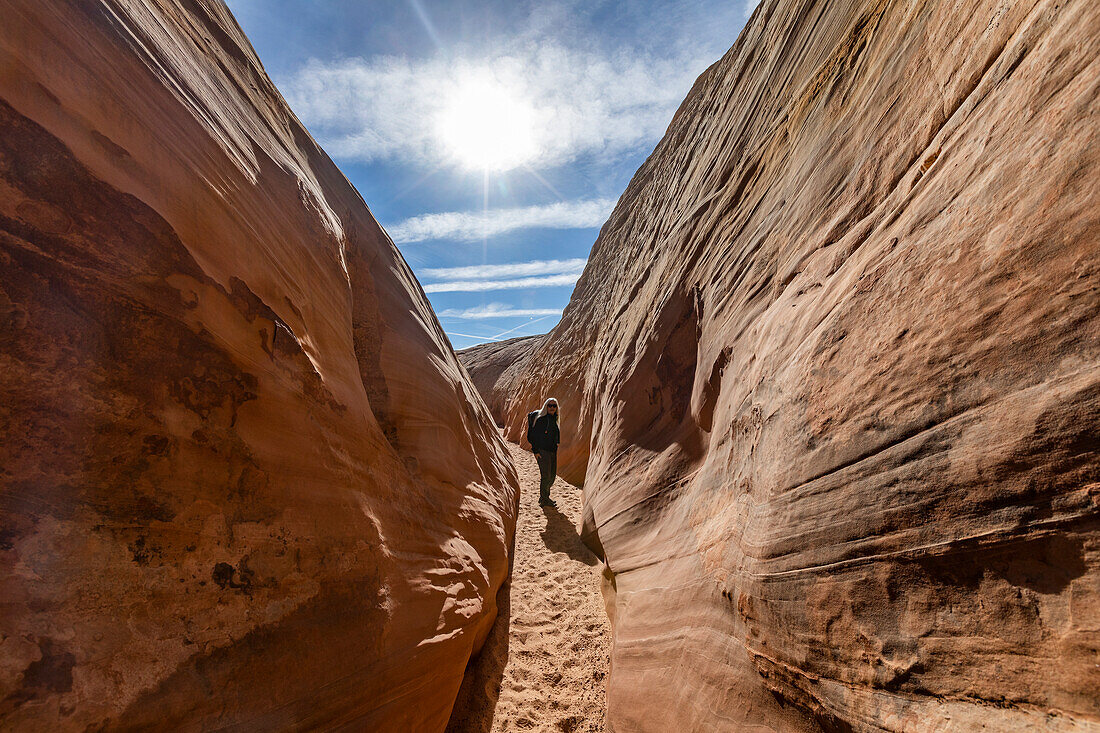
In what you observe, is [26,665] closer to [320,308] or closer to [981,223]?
[320,308]

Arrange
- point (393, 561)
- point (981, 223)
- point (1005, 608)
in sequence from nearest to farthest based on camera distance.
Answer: point (1005, 608) → point (981, 223) → point (393, 561)

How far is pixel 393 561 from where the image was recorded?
7.82ft

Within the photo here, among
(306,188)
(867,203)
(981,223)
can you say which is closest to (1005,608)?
(981,223)

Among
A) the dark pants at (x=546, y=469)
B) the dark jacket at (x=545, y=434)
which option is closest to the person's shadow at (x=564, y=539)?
the dark pants at (x=546, y=469)

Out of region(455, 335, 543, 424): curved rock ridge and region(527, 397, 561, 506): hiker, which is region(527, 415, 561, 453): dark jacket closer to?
region(527, 397, 561, 506): hiker

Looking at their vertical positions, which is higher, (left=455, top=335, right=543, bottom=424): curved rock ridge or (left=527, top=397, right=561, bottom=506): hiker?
(left=455, top=335, right=543, bottom=424): curved rock ridge

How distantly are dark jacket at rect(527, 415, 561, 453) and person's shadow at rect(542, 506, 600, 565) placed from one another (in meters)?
1.07

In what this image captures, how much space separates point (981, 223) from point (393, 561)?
9.90 ft

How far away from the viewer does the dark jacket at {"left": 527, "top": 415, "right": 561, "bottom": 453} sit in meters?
6.84

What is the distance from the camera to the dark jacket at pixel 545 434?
22.5 ft

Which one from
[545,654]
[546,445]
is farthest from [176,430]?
[546,445]

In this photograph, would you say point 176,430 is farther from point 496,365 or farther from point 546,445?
point 496,365

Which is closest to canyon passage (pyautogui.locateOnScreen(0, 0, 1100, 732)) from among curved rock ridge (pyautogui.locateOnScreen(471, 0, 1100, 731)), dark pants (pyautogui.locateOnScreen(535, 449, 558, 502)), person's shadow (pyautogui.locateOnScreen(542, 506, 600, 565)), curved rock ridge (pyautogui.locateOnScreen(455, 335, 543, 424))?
curved rock ridge (pyautogui.locateOnScreen(471, 0, 1100, 731))

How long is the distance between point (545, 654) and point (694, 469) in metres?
1.90
